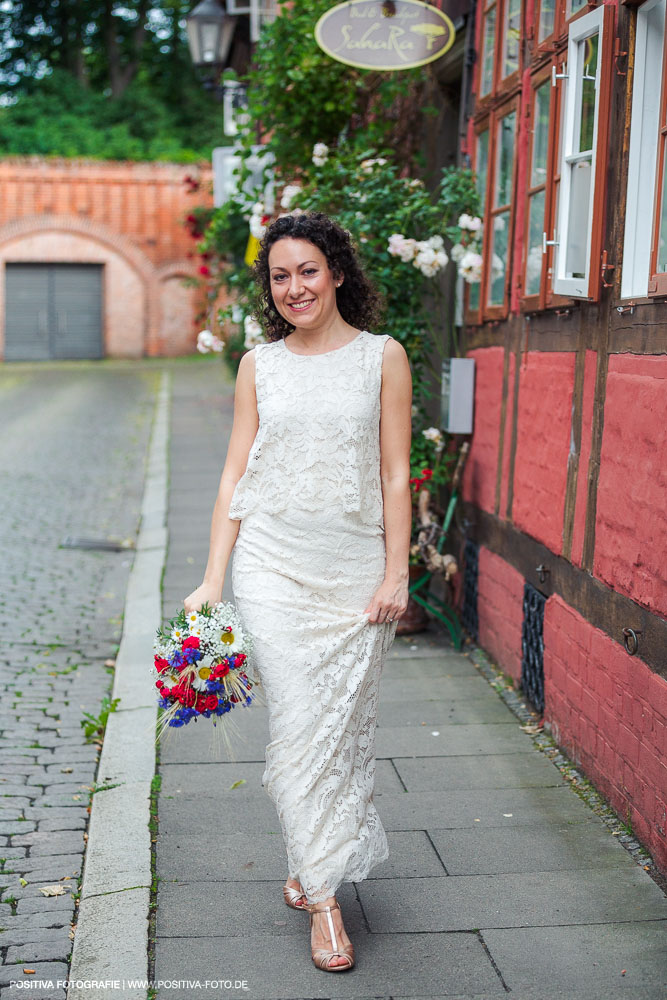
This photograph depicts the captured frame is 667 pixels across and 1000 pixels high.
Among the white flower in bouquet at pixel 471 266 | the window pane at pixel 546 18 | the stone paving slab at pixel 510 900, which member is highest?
the window pane at pixel 546 18

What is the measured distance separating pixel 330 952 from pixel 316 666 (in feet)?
2.50

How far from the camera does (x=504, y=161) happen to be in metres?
6.18

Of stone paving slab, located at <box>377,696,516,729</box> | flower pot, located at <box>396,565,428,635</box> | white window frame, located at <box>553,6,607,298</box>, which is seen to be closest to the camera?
white window frame, located at <box>553,6,607,298</box>

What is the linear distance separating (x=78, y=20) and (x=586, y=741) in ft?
125

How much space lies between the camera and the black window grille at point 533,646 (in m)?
5.23

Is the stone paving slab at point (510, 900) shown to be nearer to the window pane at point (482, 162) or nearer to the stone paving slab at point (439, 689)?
the stone paving slab at point (439, 689)

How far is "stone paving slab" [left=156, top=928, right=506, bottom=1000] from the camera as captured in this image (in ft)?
10.1

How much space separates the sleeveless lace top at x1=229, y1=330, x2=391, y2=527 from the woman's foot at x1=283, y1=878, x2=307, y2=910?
1.14 m

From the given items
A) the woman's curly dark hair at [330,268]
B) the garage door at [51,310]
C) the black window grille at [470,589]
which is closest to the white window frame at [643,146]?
the woman's curly dark hair at [330,268]

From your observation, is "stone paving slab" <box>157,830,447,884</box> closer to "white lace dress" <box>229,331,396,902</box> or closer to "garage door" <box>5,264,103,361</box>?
"white lace dress" <box>229,331,396,902</box>

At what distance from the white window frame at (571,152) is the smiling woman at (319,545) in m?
1.42

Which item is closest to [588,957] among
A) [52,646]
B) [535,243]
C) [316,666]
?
[316,666]

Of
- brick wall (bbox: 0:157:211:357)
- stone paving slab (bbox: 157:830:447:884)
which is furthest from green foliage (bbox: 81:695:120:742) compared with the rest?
brick wall (bbox: 0:157:211:357)

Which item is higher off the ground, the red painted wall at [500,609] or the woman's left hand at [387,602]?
the woman's left hand at [387,602]
